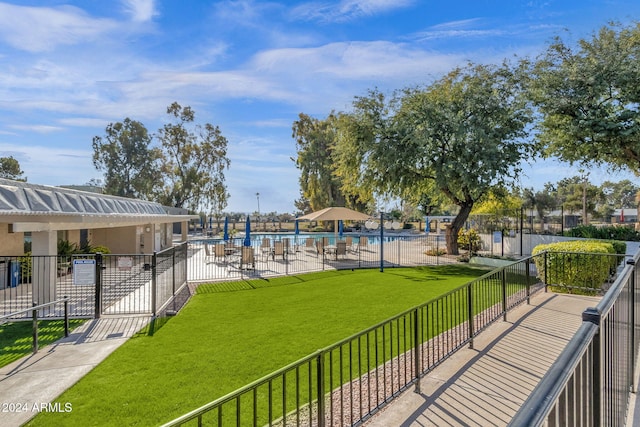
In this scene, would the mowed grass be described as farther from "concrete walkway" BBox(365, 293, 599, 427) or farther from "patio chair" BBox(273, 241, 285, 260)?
"patio chair" BBox(273, 241, 285, 260)

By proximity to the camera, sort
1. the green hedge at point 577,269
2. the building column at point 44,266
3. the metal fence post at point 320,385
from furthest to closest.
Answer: the building column at point 44,266 → the green hedge at point 577,269 → the metal fence post at point 320,385

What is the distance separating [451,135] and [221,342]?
544 inches

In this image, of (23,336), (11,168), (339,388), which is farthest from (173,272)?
(11,168)

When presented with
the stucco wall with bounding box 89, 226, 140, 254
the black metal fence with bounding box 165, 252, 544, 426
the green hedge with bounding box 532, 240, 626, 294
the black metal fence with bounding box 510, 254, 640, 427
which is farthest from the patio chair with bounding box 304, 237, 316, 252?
the black metal fence with bounding box 510, 254, 640, 427

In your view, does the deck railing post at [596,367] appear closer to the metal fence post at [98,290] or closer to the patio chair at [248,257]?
the metal fence post at [98,290]

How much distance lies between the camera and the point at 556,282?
9.34 metres

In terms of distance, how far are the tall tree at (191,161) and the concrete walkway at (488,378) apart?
3774cm

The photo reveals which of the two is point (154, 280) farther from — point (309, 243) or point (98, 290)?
point (309, 243)

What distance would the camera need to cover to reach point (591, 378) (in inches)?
73.0

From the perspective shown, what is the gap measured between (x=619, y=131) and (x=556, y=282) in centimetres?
826

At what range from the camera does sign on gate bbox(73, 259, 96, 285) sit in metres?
7.91

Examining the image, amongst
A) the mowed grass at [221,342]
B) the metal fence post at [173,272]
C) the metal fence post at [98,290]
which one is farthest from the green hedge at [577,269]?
the metal fence post at [98,290]

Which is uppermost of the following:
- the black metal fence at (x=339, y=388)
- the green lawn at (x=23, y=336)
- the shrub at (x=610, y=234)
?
the shrub at (x=610, y=234)

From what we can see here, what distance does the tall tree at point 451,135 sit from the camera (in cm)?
1588
